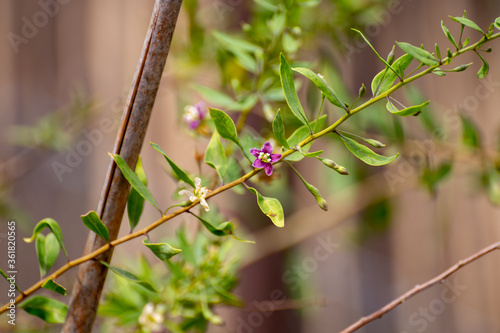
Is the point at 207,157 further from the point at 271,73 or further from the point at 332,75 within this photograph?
the point at 332,75

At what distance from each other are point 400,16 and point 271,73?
0.76 metres

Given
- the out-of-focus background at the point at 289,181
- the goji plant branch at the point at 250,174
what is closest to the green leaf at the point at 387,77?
the goji plant branch at the point at 250,174

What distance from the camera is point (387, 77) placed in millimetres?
312

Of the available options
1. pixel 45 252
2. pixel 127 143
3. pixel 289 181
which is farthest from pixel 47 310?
pixel 289 181

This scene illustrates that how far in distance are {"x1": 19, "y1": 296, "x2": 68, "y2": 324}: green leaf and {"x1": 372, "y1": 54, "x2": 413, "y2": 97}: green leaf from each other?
11.1 inches

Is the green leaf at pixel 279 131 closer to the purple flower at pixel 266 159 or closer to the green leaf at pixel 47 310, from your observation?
the purple flower at pixel 266 159

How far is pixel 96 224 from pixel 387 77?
0.22 meters

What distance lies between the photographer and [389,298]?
1.18 meters

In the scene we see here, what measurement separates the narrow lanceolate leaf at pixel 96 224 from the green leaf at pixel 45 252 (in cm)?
7

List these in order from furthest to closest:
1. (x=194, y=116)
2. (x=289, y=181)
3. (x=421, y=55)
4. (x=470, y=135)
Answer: (x=289, y=181)
(x=470, y=135)
(x=194, y=116)
(x=421, y=55)

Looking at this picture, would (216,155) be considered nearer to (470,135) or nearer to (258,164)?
(258,164)

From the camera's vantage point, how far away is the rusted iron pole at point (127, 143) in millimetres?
305

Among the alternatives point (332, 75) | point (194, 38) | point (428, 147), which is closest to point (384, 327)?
point (428, 147)

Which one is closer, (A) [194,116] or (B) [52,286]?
(B) [52,286]
